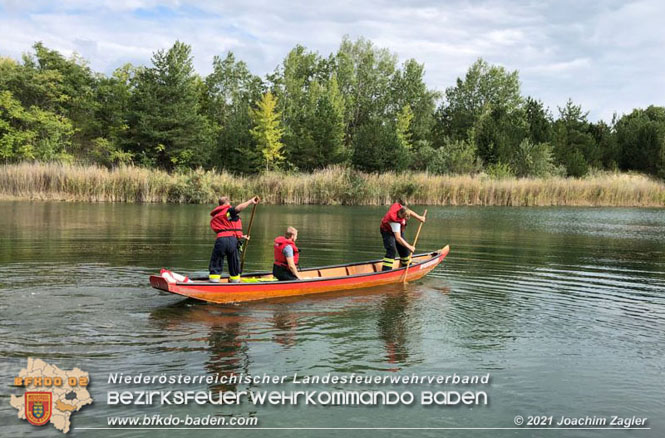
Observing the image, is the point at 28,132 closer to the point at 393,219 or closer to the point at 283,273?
the point at 393,219

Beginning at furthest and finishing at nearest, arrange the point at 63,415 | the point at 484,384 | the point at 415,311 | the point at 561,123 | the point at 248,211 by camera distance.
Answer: the point at 561,123 → the point at 248,211 → the point at 415,311 → the point at 484,384 → the point at 63,415

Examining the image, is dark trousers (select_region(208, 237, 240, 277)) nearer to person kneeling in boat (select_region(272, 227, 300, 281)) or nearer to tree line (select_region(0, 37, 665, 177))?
person kneeling in boat (select_region(272, 227, 300, 281))

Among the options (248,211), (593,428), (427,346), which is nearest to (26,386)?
(427,346)

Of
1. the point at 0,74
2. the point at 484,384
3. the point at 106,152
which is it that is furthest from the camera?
the point at 106,152

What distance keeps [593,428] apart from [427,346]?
105 inches

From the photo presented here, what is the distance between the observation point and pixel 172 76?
5503 cm

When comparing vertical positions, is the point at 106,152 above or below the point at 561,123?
below

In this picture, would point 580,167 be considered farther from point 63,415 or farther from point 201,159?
point 63,415

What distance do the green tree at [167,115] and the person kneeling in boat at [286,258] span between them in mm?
44817

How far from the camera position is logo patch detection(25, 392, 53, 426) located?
584cm

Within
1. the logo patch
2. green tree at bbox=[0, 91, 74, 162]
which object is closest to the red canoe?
the logo patch

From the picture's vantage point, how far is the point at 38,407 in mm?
6074

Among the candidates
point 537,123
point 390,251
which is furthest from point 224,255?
point 537,123

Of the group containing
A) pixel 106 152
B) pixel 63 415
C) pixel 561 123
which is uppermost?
pixel 561 123
